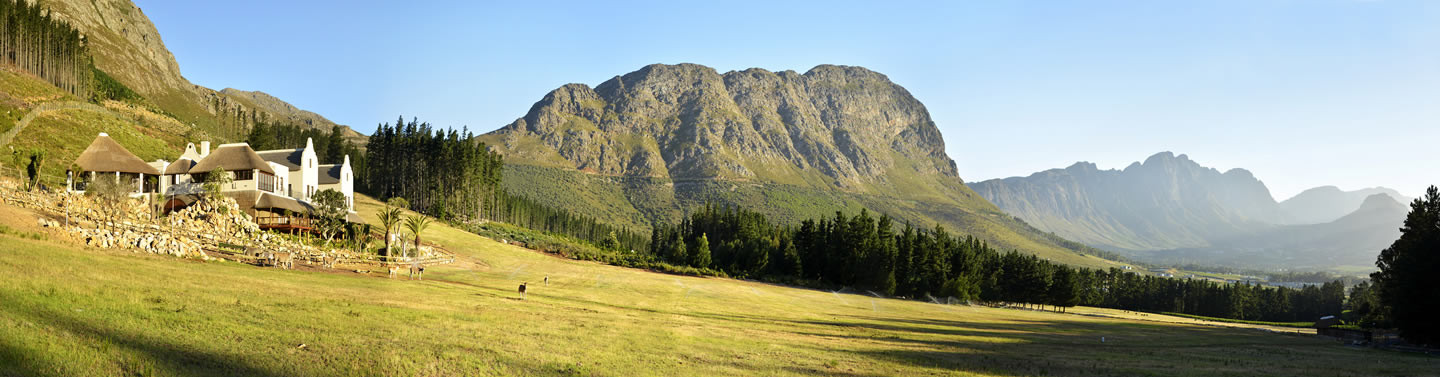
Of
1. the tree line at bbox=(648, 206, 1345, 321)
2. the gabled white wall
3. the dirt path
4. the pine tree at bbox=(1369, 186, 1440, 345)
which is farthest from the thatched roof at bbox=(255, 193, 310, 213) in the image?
the pine tree at bbox=(1369, 186, 1440, 345)

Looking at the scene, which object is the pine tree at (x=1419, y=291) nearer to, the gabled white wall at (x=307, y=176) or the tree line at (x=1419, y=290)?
the tree line at (x=1419, y=290)

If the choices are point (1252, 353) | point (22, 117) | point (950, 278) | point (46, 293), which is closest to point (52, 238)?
point (46, 293)

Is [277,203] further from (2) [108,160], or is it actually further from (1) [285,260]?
(1) [285,260]

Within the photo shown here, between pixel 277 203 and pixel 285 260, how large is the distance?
22965 mm

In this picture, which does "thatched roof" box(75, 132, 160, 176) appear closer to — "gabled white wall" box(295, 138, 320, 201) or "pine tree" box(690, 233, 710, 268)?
"gabled white wall" box(295, 138, 320, 201)

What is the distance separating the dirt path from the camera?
63.9m

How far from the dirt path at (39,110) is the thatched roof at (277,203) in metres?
25.6

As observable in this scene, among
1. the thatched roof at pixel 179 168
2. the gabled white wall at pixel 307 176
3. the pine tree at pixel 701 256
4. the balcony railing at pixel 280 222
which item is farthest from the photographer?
the pine tree at pixel 701 256

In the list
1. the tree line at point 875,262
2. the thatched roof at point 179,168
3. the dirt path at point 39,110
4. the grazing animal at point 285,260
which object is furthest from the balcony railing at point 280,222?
the tree line at point 875,262

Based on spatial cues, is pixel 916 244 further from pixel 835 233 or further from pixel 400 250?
pixel 400 250

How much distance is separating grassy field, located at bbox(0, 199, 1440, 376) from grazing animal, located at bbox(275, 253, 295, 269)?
174 cm

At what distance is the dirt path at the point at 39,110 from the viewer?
63.9 meters

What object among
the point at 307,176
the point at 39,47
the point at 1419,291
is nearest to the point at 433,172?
the point at 307,176

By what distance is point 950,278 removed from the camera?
337ft
